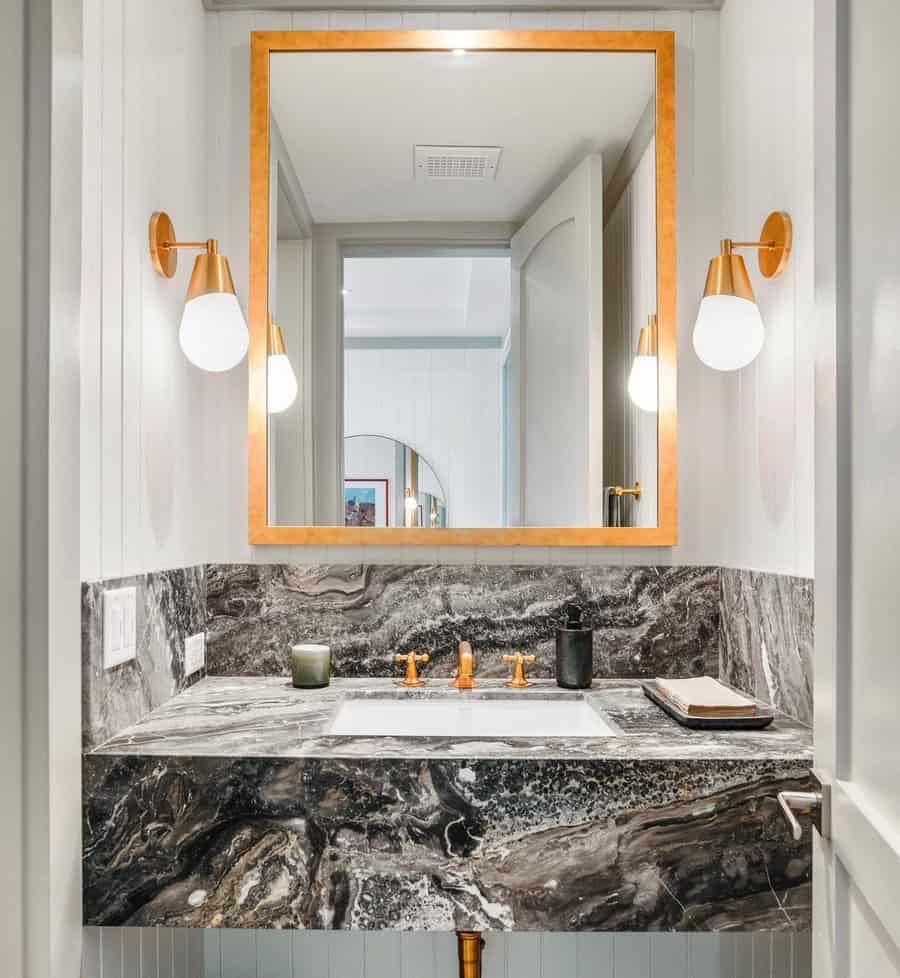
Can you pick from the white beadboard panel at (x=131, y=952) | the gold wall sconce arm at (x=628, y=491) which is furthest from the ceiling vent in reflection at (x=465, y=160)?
the white beadboard panel at (x=131, y=952)

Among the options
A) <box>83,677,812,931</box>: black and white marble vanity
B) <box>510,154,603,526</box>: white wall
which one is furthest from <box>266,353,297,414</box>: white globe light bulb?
<box>83,677,812,931</box>: black and white marble vanity

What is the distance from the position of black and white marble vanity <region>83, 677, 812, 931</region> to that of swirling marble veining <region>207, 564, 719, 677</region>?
556 millimetres

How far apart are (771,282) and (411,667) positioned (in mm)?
958

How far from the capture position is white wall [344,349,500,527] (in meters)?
1.67

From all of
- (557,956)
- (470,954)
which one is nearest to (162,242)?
(470,954)

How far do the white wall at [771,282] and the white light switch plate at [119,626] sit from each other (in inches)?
41.1

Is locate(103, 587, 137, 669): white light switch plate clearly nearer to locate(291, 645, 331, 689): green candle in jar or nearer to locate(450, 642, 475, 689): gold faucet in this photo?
locate(291, 645, 331, 689): green candle in jar

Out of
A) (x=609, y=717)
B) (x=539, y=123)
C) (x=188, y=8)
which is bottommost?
(x=609, y=717)

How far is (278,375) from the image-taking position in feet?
5.61

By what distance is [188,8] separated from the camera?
161 centimetres

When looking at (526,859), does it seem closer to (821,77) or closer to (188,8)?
(821,77)
